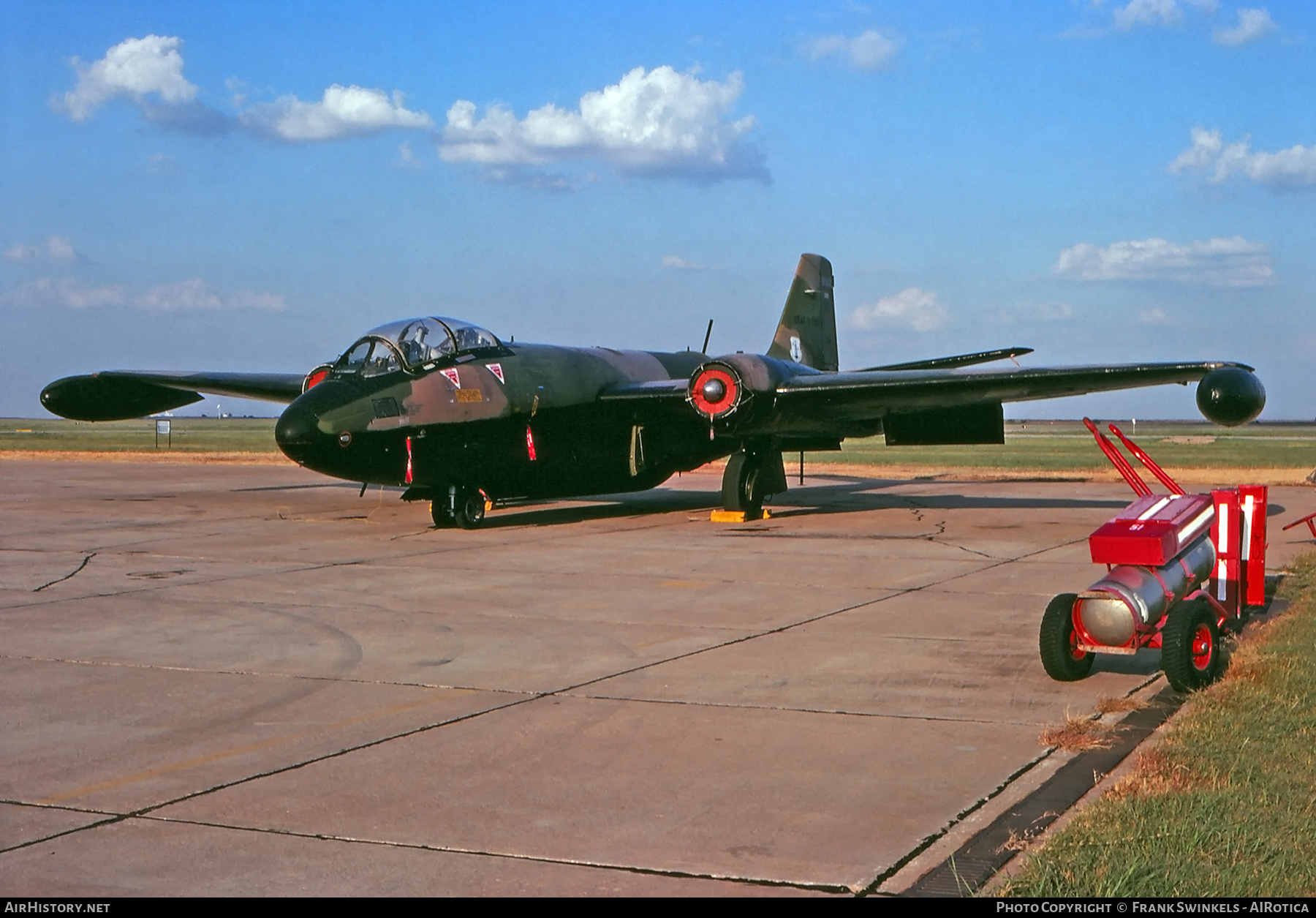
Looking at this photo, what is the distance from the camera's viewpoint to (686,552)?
1598 centimetres

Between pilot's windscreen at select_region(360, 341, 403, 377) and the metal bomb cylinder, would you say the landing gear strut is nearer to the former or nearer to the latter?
pilot's windscreen at select_region(360, 341, 403, 377)

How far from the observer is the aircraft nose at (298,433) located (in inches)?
651

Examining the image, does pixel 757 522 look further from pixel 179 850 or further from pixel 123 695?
pixel 179 850

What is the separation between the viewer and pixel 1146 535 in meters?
7.98

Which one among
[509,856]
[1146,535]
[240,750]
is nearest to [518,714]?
[240,750]

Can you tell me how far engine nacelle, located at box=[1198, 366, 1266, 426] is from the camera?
A: 14320mm

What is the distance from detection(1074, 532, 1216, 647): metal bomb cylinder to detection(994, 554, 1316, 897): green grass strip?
622 mm

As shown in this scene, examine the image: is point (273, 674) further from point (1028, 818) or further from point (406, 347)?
point (406, 347)

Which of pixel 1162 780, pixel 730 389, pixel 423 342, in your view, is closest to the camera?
pixel 1162 780

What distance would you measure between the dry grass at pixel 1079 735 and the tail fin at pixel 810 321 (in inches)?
795

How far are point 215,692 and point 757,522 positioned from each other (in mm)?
13756

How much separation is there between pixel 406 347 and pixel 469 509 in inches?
105

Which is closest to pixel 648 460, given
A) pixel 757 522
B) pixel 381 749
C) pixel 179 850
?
pixel 757 522

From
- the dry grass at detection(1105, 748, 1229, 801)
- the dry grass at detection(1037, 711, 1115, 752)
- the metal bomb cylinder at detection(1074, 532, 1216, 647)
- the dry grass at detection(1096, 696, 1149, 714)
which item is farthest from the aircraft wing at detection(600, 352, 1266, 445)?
the dry grass at detection(1105, 748, 1229, 801)
